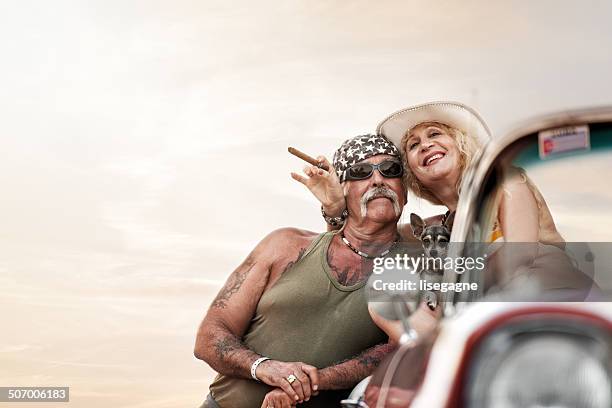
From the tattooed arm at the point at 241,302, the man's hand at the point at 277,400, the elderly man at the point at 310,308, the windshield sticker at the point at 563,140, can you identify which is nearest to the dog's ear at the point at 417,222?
the elderly man at the point at 310,308

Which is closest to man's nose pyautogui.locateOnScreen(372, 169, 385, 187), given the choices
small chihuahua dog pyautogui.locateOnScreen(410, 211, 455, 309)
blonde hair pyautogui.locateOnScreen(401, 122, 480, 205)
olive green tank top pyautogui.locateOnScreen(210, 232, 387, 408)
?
blonde hair pyautogui.locateOnScreen(401, 122, 480, 205)

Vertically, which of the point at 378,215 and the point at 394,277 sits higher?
the point at 378,215

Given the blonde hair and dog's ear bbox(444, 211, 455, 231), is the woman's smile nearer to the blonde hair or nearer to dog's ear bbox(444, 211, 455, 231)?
the blonde hair

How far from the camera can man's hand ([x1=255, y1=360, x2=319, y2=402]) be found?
146 inches

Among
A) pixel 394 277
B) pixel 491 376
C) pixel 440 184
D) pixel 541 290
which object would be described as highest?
pixel 440 184

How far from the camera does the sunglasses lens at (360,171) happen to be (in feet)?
12.3

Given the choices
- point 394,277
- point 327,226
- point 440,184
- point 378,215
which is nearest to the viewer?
point 394,277

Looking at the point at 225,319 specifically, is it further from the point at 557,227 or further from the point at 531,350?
the point at 531,350

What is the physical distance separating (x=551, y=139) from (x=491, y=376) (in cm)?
80

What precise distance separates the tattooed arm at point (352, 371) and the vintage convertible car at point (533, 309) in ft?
5.94

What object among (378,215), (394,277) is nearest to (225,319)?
(378,215)

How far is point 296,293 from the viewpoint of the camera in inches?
161

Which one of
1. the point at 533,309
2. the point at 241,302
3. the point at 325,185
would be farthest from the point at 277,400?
the point at 533,309

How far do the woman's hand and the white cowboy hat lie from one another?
37 centimetres
